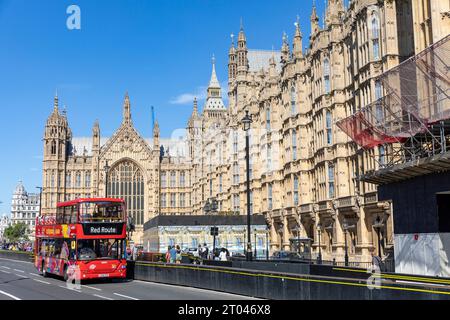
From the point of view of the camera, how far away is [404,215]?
25797 millimetres

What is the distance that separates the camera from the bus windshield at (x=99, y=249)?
1075 inches

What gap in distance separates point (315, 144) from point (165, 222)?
19.9m

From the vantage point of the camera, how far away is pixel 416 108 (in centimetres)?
2648

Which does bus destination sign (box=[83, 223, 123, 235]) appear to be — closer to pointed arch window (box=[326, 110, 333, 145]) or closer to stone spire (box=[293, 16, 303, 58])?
pointed arch window (box=[326, 110, 333, 145])

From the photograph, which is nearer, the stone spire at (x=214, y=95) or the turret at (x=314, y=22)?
the turret at (x=314, y=22)

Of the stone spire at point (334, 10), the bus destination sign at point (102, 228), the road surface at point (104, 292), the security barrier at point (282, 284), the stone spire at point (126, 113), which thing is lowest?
the road surface at point (104, 292)

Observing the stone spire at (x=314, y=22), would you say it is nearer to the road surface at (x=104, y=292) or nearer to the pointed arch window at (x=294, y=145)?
the pointed arch window at (x=294, y=145)

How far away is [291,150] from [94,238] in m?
33.9

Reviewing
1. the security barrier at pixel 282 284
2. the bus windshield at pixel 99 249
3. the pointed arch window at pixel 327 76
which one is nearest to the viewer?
the security barrier at pixel 282 284

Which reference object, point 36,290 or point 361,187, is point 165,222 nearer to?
point 361,187

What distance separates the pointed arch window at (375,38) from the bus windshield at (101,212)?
70.7 feet

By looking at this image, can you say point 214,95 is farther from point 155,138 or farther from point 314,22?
point 314,22

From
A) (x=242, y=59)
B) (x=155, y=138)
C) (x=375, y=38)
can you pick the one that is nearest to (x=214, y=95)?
(x=155, y=138)

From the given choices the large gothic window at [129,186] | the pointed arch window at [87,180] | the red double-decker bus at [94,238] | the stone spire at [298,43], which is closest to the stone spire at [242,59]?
the stone spire at [298,43]
